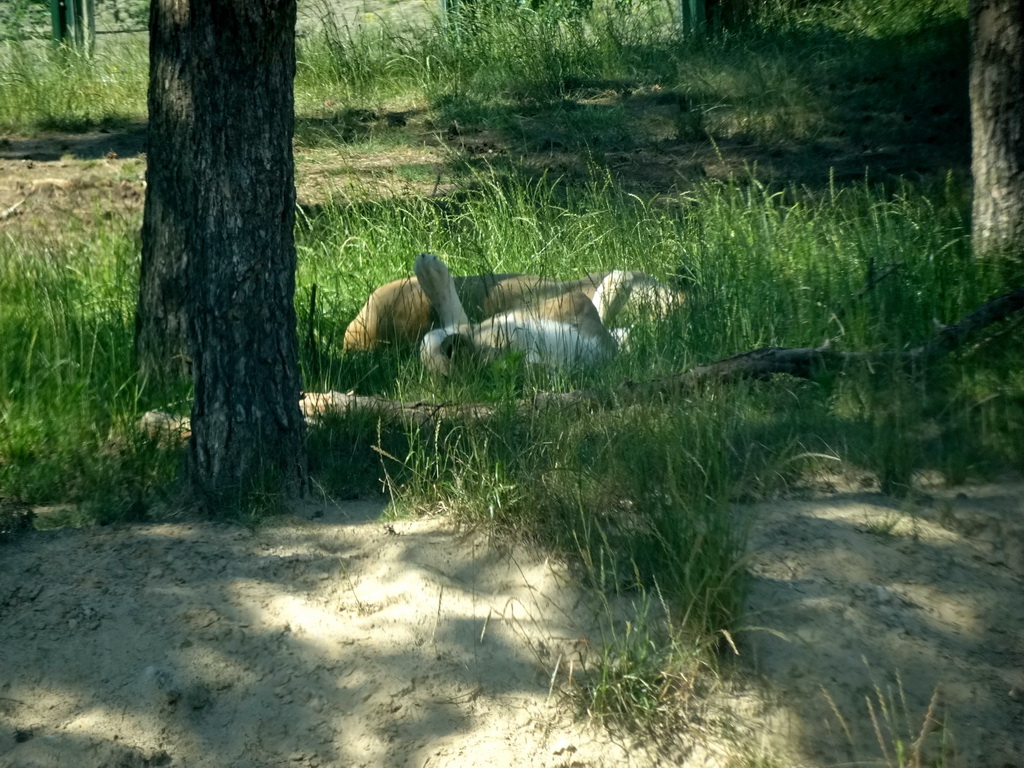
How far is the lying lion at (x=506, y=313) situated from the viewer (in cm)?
563

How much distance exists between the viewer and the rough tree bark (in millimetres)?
3998

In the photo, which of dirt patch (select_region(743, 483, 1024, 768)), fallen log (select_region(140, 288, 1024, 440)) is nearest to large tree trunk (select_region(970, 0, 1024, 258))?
fallen log (select_region(140, 288, 1024, 440))

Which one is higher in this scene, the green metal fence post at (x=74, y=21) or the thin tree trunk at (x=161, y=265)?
the green metal fence post at (x=74, y=21)

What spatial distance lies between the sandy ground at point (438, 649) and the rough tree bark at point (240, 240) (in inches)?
13.4

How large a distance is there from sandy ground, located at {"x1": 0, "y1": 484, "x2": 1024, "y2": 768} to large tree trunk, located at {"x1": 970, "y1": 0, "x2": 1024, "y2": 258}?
370 cm

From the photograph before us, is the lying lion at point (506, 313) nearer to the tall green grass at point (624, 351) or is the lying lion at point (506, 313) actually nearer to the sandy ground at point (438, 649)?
the tall green grass at point (624, 351)

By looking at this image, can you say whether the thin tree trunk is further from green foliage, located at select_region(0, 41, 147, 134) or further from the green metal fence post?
the green metal fence post

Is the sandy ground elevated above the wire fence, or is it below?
below

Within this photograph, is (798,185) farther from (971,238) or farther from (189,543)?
(189,543)

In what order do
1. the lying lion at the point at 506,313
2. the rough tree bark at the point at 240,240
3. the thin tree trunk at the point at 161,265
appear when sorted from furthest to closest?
1. the lying lion at the point at 506,313
2. the thin tree trunk at the point at 161,265
3. the rough tree bark at the point at 240,240

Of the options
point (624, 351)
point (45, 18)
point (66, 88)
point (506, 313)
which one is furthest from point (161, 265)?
point (45, 18)

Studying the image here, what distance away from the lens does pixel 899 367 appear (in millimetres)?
4824


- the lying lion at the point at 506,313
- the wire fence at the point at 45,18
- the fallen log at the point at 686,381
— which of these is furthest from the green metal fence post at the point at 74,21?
the fallen log at the point at 686,381

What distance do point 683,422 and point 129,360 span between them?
9.44 feet
